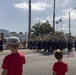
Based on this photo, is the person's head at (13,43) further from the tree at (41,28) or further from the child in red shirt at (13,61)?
the tree at (41,28)

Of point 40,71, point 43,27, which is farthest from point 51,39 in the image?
point 43,27

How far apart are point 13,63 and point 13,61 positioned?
0.14 feet

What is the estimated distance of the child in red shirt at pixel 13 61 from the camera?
543 cm

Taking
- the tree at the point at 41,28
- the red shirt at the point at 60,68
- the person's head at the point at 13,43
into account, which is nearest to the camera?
the person's head at the point at 13,43

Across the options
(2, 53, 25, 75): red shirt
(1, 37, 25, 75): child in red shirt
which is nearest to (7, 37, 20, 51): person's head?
(1, 37, 25, 75): child in red shirt

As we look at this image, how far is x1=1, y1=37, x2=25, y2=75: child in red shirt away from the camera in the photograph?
5.43 metres

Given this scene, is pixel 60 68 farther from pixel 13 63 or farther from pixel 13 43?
pixel 13 43

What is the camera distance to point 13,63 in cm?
550

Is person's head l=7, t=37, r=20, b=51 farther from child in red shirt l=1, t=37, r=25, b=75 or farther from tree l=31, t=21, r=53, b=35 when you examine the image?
tree l=31, t=21, r=53, b=35

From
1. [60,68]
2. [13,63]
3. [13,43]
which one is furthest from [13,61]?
[60,68]

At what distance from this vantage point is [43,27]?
3452 inches

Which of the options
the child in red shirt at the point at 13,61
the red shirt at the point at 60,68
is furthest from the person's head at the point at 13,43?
the red shirt at the point at 60,68

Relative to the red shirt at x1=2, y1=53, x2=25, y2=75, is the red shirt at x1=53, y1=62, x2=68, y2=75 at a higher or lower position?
lower

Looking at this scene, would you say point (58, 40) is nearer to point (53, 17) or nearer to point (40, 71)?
point (53, 17)
